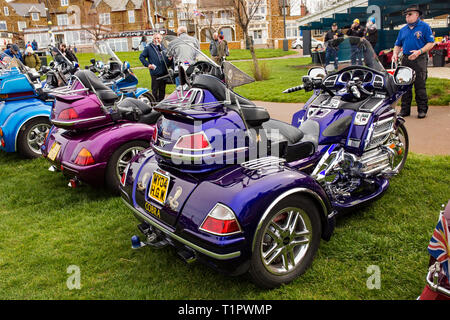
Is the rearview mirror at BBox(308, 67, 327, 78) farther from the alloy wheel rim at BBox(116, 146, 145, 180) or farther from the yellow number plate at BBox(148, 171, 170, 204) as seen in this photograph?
the yellow number plate at BBox(148, 171, 170, 204)

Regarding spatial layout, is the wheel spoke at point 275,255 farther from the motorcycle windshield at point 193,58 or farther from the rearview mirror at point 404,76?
the rearview mirror at point 404,76

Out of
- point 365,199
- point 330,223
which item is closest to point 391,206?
point 365,199

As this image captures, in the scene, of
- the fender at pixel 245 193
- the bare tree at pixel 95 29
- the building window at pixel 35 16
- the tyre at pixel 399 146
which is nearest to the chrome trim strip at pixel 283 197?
the fender at pixel 245 193

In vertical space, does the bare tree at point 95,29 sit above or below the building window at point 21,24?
below

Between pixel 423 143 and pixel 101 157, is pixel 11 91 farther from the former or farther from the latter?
pixel 423 143

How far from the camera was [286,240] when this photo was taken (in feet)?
9.17

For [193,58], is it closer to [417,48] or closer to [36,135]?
[36,135]

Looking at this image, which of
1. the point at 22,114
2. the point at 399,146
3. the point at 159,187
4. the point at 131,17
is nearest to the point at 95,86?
the point at 22,114

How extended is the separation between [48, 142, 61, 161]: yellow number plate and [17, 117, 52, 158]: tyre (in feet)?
6.36

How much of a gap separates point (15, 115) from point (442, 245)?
21.8ft

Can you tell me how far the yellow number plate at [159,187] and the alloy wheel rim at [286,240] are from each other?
83cm

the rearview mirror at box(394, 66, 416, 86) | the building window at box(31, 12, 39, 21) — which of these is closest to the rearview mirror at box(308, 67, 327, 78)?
the rearview mirror at box(394, 66, 416, 86)

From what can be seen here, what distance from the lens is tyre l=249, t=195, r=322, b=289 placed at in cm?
262

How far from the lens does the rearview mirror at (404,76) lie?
414 centimetres
